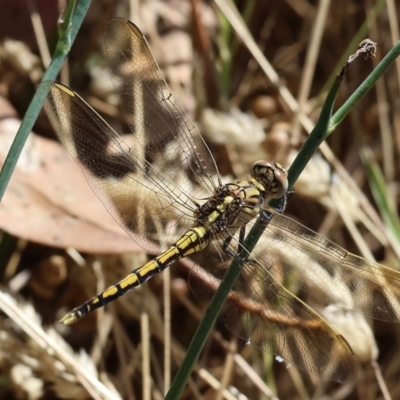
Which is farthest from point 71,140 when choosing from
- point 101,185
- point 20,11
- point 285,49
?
point 285,49

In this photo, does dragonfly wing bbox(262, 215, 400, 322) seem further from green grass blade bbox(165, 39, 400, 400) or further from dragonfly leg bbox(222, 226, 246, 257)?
green grass blade bbox(165, 39, 400, 400)

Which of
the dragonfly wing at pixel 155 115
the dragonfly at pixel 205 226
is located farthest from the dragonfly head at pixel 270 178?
the dragonfly wing at pixel 155 115

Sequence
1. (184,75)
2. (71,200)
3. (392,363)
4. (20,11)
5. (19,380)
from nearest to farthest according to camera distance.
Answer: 1. (19,380)
2. (71,200)
3. (392,363)
4. (20,11)
5. (184,75)

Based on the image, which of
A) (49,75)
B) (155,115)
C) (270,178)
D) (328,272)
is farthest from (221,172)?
(49,75)

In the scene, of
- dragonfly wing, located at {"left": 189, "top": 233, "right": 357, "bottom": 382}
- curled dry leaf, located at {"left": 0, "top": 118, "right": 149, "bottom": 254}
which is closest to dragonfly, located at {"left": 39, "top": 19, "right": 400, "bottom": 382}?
dragonfly wing, located at {"left": 189, "top": 233, "right": 357, "bottom": 382}

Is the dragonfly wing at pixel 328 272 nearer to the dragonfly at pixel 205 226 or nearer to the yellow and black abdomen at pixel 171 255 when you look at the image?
the dragonfly at pixel 205 226

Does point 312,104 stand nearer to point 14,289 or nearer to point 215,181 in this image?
point 215,181

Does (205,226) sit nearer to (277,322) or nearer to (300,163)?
(277,322)
